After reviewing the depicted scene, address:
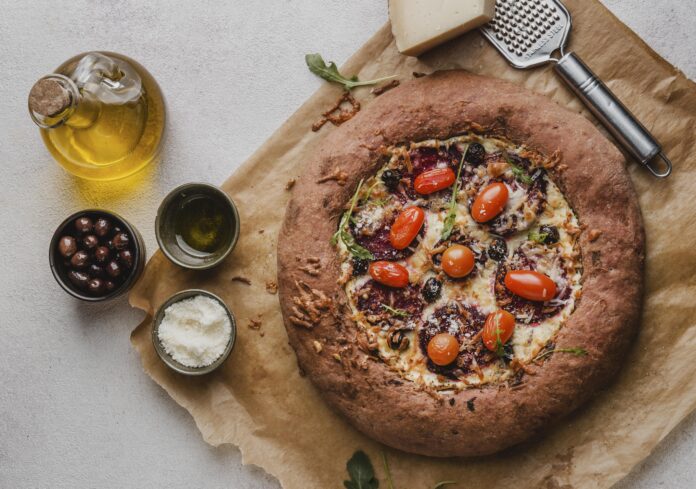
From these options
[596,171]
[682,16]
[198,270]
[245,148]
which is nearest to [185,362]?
[198,270]

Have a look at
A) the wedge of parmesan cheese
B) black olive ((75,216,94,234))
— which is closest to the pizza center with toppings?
the wedge of parmesan cheese

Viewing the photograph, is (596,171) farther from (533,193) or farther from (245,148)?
(245,148)

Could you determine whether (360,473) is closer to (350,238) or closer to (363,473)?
(363,473)

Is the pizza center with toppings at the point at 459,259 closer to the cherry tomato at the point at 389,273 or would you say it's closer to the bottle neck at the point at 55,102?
the cherry tomato at the point at 389,273

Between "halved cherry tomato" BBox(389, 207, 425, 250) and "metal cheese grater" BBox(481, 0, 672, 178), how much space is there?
3.62ft

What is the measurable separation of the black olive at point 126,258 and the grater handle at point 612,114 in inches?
106

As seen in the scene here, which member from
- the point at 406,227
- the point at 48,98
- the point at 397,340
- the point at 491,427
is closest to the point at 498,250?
the point at 406,227

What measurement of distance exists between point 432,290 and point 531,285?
53 centimetres

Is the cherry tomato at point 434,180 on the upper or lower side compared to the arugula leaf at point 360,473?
upper

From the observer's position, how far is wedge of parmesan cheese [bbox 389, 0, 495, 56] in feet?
12.1

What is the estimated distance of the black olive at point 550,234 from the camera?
3.65 meters

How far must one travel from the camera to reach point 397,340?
144 inches

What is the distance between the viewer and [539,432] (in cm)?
364

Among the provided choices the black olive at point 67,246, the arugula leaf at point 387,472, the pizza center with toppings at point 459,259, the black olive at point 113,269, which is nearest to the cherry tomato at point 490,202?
the pizza center with toppings at point 459,259
